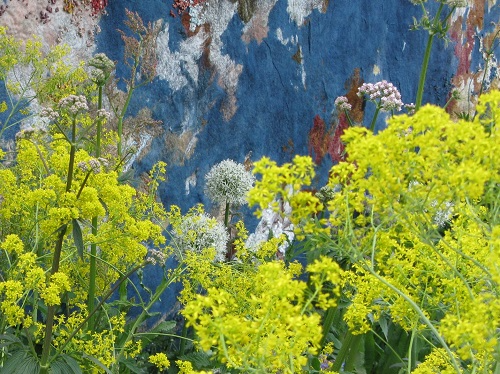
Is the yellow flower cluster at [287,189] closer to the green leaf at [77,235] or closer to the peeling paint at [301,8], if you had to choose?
the green leaf at [77,235]

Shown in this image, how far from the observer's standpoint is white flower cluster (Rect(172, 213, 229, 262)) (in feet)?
8.59

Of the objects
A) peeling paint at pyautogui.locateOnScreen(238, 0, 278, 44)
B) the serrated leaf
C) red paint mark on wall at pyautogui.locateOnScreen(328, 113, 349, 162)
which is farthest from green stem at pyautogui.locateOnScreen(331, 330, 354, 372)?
red paint mark on wall at pyautogui.locateOnScreen(328, 113, 349, 162)

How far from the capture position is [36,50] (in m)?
2.56

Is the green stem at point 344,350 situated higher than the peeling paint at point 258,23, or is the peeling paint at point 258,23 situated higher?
the peeling paint at point 258,23

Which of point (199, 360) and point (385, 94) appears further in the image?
point (385, 94)

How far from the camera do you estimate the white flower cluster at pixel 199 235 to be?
2.62 metres

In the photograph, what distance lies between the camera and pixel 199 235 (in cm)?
284

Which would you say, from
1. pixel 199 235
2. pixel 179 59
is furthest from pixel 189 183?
pixel 199 235

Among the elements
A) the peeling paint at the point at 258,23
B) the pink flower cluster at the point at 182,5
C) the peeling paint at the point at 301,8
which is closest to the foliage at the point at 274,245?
the pink flower cluster at the point at 182,5

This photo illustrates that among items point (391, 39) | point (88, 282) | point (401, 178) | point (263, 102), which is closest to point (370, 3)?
point (391, 39)

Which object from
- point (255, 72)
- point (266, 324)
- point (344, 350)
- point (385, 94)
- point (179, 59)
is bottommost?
point (266, 324)

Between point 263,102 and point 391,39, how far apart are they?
1.81m

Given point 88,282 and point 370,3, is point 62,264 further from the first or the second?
point 370,3

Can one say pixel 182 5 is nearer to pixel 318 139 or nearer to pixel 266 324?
pixel 318 139
